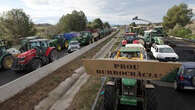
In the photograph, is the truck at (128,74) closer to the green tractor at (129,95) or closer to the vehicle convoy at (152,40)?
the green tractor at (129,95)

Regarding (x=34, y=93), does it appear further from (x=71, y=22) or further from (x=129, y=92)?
(x=71, y=22)

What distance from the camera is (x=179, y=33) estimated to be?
3116cm

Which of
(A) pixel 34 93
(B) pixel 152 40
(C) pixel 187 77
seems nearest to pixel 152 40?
(B) pixel 152 40

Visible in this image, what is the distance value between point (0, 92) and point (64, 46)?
561 inches

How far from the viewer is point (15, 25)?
22.6 meters

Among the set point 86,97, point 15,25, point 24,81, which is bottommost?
point 86,97

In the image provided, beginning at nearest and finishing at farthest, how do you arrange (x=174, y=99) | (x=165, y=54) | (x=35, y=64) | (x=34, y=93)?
1. (x=174, y=99)
2. (x=34, y=93)
3. (x=35, y=64)
4. (x=165, y=54)

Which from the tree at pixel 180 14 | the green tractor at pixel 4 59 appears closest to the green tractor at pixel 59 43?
the green tractor at pixel 4 59

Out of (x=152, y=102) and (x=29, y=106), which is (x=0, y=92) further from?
(x=152, y=102)

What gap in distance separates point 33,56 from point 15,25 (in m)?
18.8

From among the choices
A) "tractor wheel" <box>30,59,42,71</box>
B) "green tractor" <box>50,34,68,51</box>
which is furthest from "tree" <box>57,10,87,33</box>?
"tractor wheel" <box>30,59,42,71</box>

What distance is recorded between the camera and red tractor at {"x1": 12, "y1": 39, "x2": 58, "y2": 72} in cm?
823

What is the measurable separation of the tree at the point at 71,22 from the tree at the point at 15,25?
13.4 metres

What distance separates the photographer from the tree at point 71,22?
129ft
